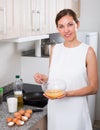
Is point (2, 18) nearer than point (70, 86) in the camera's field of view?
Yes

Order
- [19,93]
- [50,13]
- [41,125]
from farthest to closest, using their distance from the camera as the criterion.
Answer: [50,13], [19,93], [41,125]

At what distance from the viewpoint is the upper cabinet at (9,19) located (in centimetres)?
143

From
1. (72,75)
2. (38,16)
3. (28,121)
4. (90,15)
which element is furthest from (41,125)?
(90,15)

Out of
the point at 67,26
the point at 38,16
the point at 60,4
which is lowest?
the point at 67,26

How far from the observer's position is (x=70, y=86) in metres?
1.58

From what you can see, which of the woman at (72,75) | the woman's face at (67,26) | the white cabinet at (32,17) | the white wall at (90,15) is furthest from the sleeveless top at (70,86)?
the white wall at (90,15)

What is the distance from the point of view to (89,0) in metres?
3.44

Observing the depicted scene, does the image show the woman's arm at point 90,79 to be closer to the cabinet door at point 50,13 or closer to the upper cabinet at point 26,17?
the upper cabinet at point 26,17

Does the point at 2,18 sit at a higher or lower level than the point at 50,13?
lower

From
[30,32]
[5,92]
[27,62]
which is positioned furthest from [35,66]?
[30,32]

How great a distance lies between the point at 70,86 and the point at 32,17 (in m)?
0.65

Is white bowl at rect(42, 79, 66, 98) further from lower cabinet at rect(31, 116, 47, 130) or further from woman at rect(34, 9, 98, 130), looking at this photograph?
lower cabinet at rect(31, 116, 47, 130)

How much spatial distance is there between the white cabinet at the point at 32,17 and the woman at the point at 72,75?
0.28 meters

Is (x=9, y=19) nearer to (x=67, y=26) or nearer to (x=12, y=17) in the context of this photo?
(x=12, y=17)
